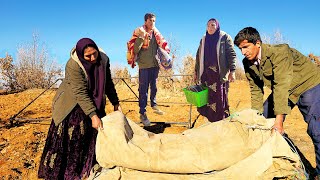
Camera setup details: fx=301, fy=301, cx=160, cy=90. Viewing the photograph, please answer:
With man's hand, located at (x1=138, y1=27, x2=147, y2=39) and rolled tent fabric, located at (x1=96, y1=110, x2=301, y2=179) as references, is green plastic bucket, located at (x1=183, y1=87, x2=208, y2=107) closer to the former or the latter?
man's hand, located at (x1=138, y1=27, x2=147, y2=39)

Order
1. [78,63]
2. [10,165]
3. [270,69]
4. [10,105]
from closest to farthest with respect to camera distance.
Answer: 1. [270,69]
2. [78,63]
3. [10,165]
4. [10,105]

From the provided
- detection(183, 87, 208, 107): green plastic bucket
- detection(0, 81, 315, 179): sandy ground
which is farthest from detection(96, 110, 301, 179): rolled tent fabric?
detection(183, 87, 208, 107): green plastic bucket

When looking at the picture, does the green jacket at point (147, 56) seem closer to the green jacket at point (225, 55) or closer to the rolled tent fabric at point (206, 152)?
the green jacket at point (225, 55)

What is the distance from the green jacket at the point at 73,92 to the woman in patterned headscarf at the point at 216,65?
7.44 ft

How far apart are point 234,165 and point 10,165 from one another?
11.0 ft

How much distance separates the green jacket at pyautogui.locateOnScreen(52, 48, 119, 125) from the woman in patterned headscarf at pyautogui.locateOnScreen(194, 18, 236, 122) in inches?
89.3

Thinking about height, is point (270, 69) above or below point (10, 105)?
above

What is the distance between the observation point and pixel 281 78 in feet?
8.67

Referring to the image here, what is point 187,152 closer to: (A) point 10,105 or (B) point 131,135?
(B) point 131,135

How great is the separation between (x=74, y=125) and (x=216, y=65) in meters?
2.73

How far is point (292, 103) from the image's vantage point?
10.3ft

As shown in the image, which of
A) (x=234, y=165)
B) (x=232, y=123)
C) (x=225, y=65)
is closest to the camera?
A: (x=234, y=165)

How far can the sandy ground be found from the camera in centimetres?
428

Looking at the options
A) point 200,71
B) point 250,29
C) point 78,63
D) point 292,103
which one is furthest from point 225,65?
point 78,63
